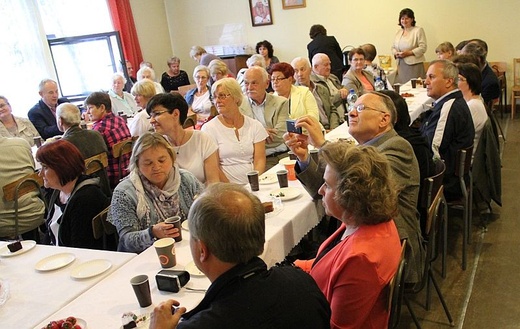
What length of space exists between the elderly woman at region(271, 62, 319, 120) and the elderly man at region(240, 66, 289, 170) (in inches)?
3.4

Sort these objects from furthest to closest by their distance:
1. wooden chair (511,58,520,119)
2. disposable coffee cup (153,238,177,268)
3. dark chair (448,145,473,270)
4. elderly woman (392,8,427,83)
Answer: elderly woman (392,8,427,83), wooden chair (511,58,520,119), dark chair (448,145,473,270), disposable coffee cup (153,238,177,268)

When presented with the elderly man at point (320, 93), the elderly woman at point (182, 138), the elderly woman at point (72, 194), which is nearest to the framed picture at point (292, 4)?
the elderly man at point (320, 93)

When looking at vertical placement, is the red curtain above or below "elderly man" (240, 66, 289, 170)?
above

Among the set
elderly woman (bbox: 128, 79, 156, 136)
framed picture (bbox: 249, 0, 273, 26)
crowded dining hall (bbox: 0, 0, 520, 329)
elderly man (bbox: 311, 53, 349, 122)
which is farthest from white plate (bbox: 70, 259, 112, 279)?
framed picture (bbox: 249, 0, 273, 26)

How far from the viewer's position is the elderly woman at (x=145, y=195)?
2.21 m

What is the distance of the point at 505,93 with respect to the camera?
283 inches

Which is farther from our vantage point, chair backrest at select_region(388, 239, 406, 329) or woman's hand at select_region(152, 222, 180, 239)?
woman's hand at select_region(152, 222, 180, 239)

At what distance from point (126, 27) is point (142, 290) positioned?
7.75 meters

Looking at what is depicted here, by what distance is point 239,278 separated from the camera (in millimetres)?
1174

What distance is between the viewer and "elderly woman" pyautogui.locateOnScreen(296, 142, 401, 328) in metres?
1.48

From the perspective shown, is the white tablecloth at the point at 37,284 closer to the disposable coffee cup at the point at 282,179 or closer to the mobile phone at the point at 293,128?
the disposable coffee cup at the point at 282,179

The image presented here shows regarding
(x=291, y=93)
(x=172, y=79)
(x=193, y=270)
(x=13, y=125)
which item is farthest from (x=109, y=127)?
(x=172, y=79)

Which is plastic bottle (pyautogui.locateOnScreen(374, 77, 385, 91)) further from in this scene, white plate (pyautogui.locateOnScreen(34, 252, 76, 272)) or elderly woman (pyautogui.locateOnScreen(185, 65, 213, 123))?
white plate (pyautogui.locateOnScreen(34, 252, 76, 272))

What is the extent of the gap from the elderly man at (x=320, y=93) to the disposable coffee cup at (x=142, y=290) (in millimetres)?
3266
